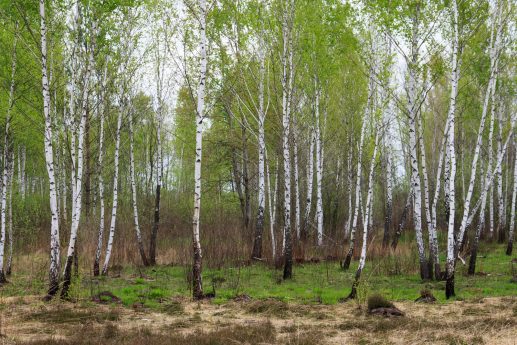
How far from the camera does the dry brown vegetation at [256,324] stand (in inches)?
260

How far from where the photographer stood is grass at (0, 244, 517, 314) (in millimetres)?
10023

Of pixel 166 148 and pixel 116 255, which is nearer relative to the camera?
pixel 116 255

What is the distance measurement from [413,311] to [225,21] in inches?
495

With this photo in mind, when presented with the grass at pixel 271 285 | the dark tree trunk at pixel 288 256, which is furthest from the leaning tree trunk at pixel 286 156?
the grass at pixel 271 285

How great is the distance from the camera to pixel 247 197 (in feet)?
65.3

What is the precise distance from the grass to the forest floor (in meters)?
0.03

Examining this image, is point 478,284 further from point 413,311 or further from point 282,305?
point 282,305

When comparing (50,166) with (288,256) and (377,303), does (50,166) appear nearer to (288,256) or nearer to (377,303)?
(288,256)

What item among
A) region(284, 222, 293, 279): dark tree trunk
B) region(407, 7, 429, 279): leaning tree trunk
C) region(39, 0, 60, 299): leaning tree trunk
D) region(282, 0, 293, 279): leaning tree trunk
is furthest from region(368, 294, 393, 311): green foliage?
region(39, 0, 60, 299): leaning tree trunk

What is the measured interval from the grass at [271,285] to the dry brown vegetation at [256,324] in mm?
607

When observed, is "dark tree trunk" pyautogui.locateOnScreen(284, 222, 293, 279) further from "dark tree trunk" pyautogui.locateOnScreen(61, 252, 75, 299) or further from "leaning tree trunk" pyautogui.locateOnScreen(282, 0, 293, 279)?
"dark tree trunk" pyautogui.locateOnScreen(61, 252, 75, 299)

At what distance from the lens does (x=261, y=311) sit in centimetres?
897

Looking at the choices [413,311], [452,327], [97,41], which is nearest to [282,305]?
[413,311]

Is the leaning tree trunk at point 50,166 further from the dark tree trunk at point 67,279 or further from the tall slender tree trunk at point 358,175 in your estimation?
the tall slender tree trunk at point 358,175
